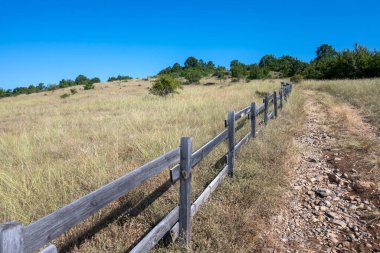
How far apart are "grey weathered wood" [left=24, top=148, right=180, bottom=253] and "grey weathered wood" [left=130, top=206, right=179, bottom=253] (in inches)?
22.0

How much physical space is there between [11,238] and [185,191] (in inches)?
82.5

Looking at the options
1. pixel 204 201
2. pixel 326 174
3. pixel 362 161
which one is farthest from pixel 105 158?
pixel 362 161

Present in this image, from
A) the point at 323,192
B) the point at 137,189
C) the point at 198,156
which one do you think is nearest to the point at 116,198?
the point at 198,156

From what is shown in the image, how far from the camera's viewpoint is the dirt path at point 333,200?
3.62 metres

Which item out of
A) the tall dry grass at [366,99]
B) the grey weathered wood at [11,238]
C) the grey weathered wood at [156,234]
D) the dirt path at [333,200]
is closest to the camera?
the grey weathered wood at [11,238]

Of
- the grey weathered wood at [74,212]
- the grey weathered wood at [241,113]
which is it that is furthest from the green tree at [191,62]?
the grey weathered wood at [74,212]

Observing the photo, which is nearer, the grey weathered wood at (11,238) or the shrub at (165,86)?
the grey weathered wood at (11,238)

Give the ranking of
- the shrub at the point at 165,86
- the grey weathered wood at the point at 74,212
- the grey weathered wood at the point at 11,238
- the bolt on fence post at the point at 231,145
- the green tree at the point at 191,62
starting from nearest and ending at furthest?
the grey weathered wood at the point at 11,238, the grey weathered wood at the point at 74,212, the bolt on fence post at the point at 231,145, the shrub at the point at 165,86, the green tree at the point at 191,62

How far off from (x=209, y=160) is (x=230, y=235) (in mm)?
2307

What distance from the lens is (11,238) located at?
1.33 meters

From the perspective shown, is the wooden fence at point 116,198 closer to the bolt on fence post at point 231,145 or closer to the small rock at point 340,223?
the bolt on fence post at point 231,145

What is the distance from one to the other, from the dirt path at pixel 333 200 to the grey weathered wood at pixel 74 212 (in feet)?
6.91

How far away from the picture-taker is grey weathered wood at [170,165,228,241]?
10.5 feet

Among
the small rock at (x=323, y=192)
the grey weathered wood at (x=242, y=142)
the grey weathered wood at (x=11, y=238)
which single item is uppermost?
the grey weathered wood at (x=11, y=238)
